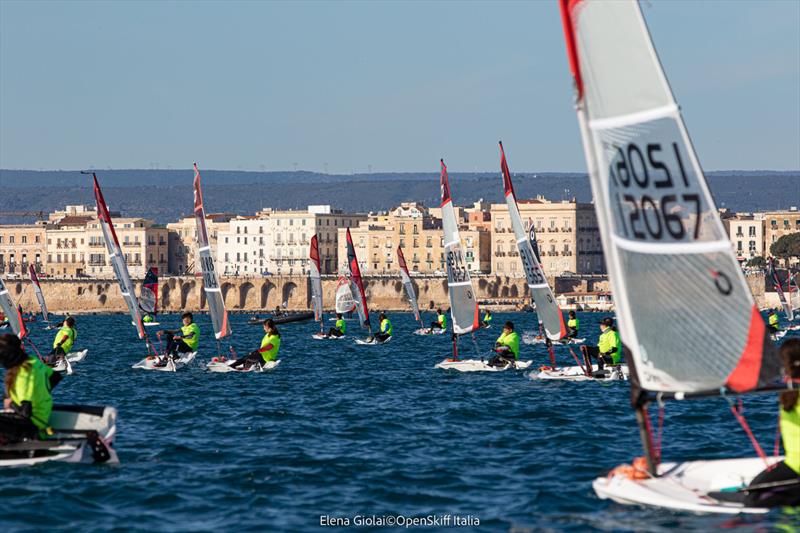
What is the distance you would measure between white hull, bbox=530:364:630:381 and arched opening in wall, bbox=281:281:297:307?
5016 inches

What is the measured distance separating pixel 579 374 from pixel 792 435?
19955mm

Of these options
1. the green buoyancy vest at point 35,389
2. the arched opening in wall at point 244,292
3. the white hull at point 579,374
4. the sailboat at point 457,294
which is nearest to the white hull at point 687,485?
the green buoyancy vest at point 35,389

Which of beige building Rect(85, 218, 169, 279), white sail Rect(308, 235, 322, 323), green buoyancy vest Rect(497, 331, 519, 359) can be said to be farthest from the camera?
beige building Rect(85, 218, 169, 279)

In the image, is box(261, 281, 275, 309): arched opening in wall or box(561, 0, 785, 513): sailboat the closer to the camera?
box(561, 0, 785, 513): sailboat

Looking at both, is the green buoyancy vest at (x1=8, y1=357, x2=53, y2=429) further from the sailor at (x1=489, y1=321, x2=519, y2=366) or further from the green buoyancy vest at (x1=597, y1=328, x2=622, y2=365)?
the sailor at (x1=489, y1=321, x2=519, y2=366)

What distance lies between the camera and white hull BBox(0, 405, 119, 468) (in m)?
18.9

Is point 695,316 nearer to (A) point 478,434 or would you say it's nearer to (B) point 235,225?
(A) point 478,434

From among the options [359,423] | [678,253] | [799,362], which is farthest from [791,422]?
[359,423]

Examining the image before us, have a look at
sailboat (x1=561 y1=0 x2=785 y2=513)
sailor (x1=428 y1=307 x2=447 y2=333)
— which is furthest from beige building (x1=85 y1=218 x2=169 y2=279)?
sailboat (x1=561 y1=0 x2=785 y2=513)

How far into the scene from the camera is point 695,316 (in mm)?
15320

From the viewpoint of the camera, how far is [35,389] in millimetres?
18531

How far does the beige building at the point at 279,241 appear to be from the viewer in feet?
610

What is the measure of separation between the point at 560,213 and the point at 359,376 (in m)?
137

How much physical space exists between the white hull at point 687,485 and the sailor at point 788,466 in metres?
0.19
